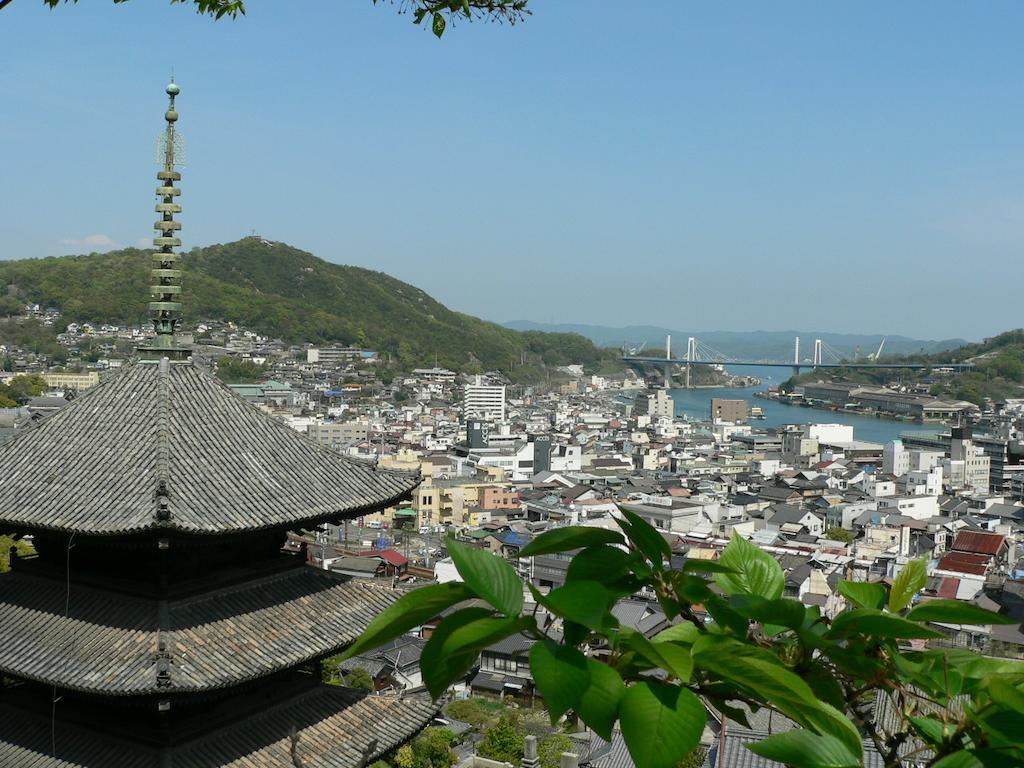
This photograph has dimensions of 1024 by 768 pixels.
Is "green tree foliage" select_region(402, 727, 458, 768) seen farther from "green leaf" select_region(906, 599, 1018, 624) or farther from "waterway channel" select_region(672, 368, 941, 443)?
"waterway channel" select_region(672, 368, 941, 443)

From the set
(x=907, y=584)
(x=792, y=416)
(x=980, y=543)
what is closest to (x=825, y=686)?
(x=907, y=584)

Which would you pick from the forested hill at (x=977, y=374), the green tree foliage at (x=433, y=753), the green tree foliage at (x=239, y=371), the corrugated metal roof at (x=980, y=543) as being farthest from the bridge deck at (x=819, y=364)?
the green tree foliage at (x=433, y=753)

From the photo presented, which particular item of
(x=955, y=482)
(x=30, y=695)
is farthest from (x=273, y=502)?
(x=955, y=482)

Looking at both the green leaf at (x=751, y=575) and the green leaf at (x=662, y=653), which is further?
the green leaf at (x=751, y=575)

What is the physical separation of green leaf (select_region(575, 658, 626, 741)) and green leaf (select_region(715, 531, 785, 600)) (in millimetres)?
203

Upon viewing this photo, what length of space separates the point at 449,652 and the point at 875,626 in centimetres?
33

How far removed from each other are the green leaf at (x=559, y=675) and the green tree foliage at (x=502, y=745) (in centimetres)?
1056

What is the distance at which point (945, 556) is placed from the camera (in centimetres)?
2064

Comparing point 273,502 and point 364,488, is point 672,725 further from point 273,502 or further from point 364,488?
point 364,488

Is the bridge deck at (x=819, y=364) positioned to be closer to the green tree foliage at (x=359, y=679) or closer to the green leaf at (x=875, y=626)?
the green tree foliage at (x=359, y=679)

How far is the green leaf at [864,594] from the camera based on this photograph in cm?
88

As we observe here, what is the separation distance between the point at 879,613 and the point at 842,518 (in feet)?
94.3

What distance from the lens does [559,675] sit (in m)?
0.65

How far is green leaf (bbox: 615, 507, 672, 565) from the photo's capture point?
2.53ft
